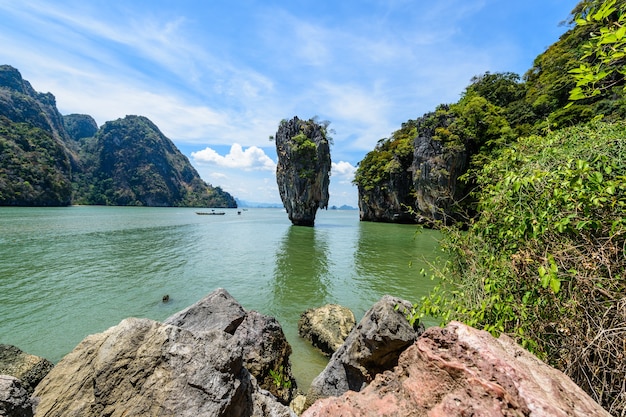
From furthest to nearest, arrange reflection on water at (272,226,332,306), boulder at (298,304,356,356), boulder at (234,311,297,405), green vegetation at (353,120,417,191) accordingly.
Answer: green vegetation at (353,120,417,191)
reflection on water at (272,226,332,306)
boulder at (298,304,356,356)
boulder at (234,311,297,405)

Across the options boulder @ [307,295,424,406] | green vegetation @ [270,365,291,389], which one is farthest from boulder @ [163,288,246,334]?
boulder @ [307,295,424,406]

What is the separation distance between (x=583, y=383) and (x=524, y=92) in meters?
49.7

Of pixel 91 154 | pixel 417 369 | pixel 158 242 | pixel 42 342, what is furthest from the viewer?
pixel 91 154

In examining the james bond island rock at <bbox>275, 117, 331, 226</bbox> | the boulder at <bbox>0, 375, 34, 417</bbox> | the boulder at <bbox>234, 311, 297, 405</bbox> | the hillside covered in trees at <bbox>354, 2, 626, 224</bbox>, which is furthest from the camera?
the james bond island rock at <bbox>275, 117, 331, 226</bbox>

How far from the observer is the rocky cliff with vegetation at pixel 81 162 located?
A: 231 feet

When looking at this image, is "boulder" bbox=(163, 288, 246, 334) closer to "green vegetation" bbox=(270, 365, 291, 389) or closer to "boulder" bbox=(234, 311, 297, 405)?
"boulder" bbox=(234, 311, 297, 405)

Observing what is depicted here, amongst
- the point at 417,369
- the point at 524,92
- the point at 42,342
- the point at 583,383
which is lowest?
the point at 42,342

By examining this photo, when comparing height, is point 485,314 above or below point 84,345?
above

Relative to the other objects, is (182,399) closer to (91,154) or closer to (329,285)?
(329,285)

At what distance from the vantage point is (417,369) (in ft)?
6.75

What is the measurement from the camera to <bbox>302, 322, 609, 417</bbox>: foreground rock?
1.52m

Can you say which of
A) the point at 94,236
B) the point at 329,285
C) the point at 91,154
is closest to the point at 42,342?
the point at 329,285

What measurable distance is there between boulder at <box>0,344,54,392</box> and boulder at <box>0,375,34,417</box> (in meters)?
3.83

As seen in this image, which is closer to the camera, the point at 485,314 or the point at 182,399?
the point at 182,399
